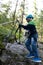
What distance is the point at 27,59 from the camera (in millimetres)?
6531

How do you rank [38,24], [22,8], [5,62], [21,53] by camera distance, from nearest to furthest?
[5,62], [21,53], [22,8], [38,24]

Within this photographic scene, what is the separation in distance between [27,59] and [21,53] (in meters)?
0.59

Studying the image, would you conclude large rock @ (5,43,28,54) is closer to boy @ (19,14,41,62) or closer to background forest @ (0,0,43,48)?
background forest @ (0,0,43,48)

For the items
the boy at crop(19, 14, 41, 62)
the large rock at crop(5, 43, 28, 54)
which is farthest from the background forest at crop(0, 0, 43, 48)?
the boy at crop(19, 14, 41, 62)

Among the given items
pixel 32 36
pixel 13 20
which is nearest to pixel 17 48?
pixel 32 36

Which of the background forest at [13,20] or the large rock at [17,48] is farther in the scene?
the background forest at [13,20]

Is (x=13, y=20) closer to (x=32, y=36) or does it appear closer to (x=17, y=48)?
(x=17, y=48)

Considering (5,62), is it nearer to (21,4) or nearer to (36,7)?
(21,4)

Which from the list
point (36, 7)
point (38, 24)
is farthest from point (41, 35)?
point (36, 7)

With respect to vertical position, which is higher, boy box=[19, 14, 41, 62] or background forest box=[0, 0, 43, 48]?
boy box=[19, 14, 41, 62]

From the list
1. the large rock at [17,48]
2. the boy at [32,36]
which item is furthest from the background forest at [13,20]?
the boy at [32,36]

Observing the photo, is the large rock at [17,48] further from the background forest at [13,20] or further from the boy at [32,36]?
the boy at [32,36]

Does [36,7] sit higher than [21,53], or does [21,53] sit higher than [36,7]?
[21,53]

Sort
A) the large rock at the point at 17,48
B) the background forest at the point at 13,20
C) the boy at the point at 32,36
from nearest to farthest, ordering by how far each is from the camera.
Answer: the boy at the point at 32,36, the large rock at the point at 17,48, the background forest at the point at 13,20
